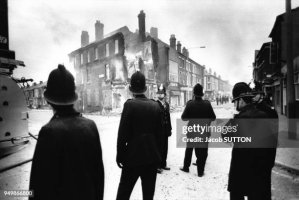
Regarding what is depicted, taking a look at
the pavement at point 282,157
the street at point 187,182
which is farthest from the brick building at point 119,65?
the street at point 187,182

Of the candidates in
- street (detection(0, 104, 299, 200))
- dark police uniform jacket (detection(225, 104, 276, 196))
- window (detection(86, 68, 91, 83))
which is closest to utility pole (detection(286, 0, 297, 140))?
street (detection(0, 104, 299, 200))

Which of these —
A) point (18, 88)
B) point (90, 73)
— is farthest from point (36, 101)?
point (18, 88)

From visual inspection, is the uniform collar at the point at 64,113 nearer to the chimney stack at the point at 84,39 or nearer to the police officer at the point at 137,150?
the police officer at the point at 137,150

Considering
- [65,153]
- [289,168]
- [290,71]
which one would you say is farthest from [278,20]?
[65,153]

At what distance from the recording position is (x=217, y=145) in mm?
7629

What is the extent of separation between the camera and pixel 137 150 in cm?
248

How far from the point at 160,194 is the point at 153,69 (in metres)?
28.3

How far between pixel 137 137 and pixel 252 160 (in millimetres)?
1383

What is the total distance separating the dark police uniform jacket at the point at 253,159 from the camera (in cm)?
233

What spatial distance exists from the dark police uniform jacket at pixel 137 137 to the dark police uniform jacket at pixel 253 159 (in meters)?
0.96

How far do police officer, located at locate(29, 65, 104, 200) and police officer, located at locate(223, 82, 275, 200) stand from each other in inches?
63.9

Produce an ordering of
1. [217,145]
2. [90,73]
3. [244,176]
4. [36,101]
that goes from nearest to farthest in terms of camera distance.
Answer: [244,176], [217,145], [90,73], [36,101]

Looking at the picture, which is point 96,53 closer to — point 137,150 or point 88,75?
point 88,75

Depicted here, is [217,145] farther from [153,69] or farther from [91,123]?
[153,69]
